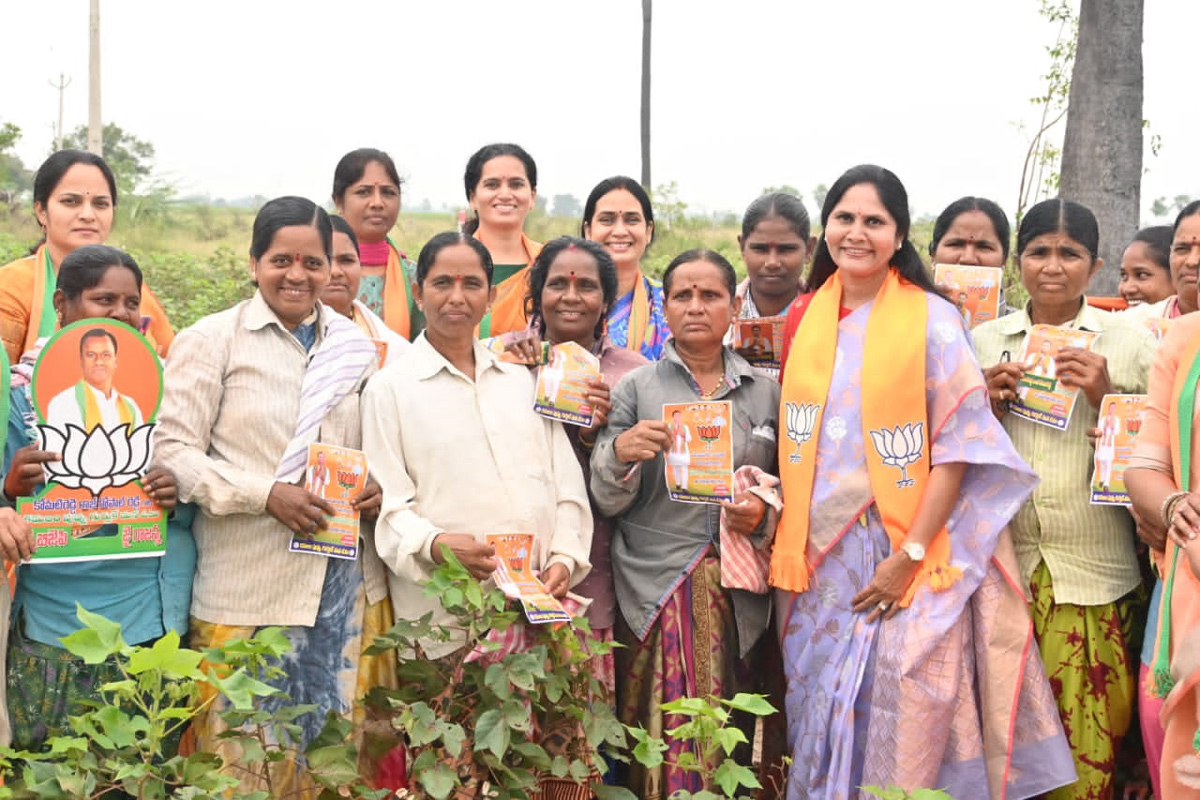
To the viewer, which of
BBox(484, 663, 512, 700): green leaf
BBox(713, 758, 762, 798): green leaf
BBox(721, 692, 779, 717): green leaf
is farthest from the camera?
BBox(484, 663, 512, 700): green leaf

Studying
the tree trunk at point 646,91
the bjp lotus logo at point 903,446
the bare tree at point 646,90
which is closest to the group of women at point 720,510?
the bjp lotus logo at point 903,446

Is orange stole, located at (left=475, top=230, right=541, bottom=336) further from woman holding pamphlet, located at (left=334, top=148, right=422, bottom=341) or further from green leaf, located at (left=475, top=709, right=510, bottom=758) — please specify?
green leaf, located at (left=475, top=709, right=510, bottom=758)

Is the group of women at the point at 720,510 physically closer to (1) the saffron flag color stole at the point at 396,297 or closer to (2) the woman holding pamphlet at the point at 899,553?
(2) the woman holding pamphlet at the point at 899,553

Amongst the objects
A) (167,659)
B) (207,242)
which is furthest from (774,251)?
(207,242)

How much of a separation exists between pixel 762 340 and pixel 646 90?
17.2 m

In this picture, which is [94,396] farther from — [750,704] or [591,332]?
[750,704]

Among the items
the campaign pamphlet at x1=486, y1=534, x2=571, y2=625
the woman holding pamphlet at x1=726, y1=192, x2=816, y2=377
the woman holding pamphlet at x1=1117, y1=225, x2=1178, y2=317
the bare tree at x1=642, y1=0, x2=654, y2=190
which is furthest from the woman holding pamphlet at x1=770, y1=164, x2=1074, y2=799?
the bare tree at x1=642, y1=0, x2=654, y2=190

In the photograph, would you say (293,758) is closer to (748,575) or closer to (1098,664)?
(748,575)

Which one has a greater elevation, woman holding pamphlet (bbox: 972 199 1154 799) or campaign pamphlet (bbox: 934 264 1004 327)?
campaign pamphlet (bbox: 934 264 1004 327)

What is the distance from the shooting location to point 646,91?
821 inches

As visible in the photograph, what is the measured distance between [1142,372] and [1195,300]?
2.52 ft

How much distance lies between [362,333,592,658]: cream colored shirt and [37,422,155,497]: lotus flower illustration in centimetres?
67

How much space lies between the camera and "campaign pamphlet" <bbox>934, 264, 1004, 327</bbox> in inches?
172

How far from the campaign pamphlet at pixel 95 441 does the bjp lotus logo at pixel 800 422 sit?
1.94m
